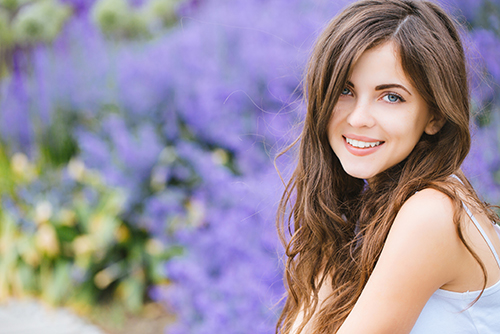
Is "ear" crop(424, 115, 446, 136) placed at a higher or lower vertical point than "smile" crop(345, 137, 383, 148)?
higher

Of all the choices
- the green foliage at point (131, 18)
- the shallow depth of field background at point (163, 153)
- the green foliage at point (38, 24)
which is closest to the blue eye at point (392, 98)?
the shallow depth of field background at point (163, 153)

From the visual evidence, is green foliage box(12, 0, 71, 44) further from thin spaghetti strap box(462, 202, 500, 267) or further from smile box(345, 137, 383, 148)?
thin spaghetti strap box(462, 202, 500, 267)

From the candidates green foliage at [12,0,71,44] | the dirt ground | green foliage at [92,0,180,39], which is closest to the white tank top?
the dirt ground

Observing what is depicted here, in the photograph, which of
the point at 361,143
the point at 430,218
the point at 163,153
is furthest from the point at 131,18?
the point at 430,218

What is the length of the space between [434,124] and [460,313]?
0.48 metres

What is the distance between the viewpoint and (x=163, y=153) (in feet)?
11.2

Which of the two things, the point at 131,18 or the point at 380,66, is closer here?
the point at 380,66

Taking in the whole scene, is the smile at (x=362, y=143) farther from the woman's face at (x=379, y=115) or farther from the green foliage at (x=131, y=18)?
the green foliage at (x=131, y=18)

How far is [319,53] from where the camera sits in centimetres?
124

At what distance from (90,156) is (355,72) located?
2809 mm

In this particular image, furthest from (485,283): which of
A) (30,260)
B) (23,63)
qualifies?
(23,63)

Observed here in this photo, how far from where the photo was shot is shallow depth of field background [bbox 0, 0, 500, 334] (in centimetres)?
215

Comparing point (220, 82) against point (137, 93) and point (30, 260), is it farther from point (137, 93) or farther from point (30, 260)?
point (30, 260)

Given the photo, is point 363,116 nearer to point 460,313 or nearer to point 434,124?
point 434,124
